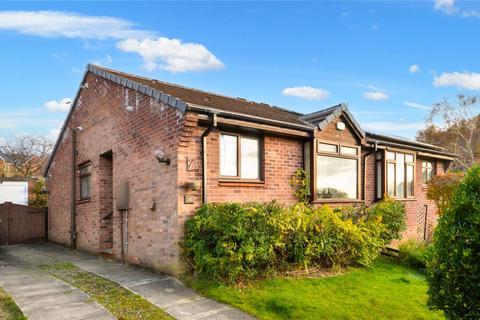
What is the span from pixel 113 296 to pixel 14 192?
55.4 ft

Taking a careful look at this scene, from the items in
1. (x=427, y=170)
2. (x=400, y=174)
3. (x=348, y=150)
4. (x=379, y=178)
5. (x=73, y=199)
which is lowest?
(x=73, y=199)

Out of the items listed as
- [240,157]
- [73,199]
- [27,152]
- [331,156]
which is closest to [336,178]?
[331,156]

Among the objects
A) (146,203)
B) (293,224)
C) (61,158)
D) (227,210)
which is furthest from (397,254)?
(61,158)

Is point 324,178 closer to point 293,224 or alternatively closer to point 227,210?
point 293,224

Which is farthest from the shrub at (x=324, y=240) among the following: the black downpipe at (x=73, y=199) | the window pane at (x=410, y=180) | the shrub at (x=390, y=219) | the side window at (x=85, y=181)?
the black downpipe at (x=73, y=199)

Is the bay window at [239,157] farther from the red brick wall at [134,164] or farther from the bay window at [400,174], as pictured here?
the bay window at [400,174]

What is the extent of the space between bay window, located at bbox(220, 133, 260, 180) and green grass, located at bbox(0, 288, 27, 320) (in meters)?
4.50

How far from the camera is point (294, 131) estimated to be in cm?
945

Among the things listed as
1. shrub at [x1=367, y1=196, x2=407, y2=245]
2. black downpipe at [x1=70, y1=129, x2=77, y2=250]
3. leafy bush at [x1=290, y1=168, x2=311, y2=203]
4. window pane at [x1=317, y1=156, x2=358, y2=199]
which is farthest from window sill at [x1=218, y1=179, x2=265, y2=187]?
black downpipe at [x1=70, y1=129, x2=77, y2=250]

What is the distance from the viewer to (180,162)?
7562 millimetres

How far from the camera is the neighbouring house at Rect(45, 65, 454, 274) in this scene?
25.5 feet

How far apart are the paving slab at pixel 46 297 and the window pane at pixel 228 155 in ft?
12.5

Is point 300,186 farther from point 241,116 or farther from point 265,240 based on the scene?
point 265,240

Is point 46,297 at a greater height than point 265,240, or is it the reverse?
point 265,240
